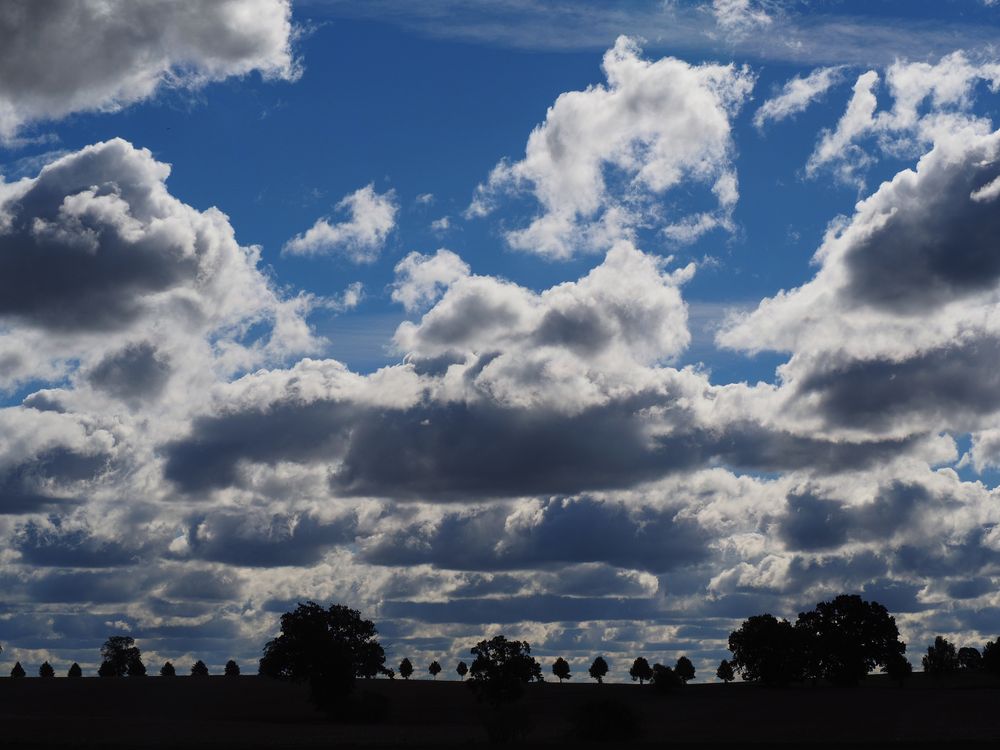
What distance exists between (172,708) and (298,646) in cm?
2105

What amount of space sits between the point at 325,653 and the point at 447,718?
17.1 m

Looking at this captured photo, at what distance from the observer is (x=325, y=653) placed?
516ft

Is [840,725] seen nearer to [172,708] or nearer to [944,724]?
[944,724]

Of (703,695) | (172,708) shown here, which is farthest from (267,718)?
(703,695)

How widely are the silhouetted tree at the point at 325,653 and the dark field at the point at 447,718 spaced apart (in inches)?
179

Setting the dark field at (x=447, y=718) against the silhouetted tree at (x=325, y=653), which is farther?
the silhouetted tree at (x=325, y=653)

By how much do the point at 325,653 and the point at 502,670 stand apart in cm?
2258

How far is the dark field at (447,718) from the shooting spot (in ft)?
357

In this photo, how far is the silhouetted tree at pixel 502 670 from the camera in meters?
161

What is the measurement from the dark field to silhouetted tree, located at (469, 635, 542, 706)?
3.93m

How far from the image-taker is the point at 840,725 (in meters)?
127

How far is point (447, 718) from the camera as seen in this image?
157250 millimetres

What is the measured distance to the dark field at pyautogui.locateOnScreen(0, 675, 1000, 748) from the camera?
109m

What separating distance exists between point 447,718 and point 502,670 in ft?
31.4
